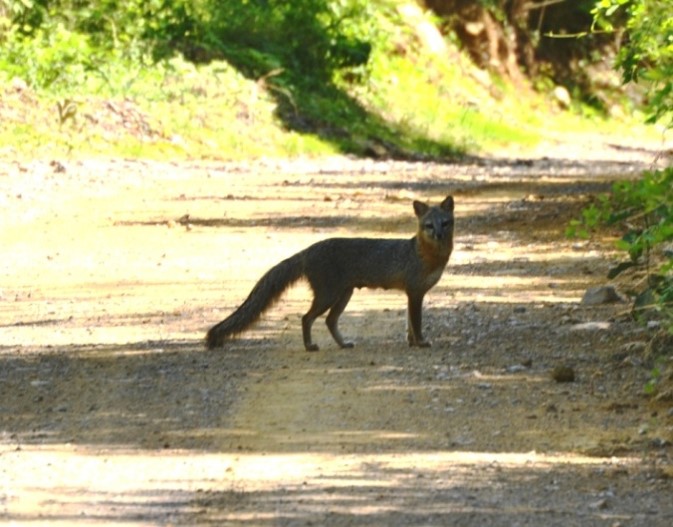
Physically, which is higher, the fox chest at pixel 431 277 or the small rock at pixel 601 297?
the fox chest at pixel 431 277

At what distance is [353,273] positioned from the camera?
37.2 ft

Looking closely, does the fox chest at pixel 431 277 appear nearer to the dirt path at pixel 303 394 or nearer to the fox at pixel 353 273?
the fox at pixel 353 273

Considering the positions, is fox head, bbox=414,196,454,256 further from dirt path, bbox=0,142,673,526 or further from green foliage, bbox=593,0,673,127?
green foliage, bbox=593,0,673,127

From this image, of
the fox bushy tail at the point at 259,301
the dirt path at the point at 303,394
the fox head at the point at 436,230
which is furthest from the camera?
the fox head at the point at 436,230

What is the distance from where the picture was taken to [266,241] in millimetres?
16641

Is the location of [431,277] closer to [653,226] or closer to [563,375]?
[563,375]

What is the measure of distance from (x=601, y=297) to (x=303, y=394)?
372 centimetres

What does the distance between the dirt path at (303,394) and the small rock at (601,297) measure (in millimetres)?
224

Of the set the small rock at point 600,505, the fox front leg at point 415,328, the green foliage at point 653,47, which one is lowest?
the fox front leg at point 415,328

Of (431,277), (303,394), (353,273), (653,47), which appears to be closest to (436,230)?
(431,277)

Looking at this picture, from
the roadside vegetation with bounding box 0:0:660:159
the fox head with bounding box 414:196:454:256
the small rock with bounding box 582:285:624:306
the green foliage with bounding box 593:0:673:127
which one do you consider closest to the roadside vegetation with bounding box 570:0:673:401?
the green foliage with bounding box 593:0:673:127

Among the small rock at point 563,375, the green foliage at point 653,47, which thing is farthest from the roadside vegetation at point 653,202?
the small rock at point 563,375

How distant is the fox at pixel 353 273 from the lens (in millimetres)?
11109

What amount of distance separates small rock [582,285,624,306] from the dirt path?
224 millimetres
